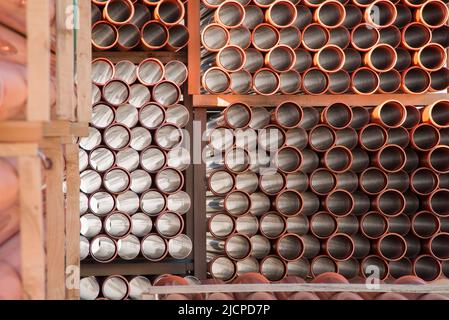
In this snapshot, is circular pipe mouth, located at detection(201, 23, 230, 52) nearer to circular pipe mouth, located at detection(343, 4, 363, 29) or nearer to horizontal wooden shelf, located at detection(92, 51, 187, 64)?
horizontal wooden shelf, located at detection(92, 51, 187, 64)

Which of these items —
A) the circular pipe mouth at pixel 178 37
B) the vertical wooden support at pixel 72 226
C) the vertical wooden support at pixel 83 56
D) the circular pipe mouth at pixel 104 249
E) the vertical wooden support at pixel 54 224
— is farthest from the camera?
the circular pipe mouth at pixel 178 37

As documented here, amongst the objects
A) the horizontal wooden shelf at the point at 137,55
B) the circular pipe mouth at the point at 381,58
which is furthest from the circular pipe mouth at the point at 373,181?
the horizontal wooden shelf at the point at 137,55

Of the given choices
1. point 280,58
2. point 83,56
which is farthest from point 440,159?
point 83,56

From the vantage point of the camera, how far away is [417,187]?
3.43 meters

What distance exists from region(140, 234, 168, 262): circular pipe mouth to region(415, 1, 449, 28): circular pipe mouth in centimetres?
203

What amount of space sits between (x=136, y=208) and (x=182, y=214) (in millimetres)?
271

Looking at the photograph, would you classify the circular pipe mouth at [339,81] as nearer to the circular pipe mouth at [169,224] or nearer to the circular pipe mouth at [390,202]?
the circular pipe mouth at [390,202]

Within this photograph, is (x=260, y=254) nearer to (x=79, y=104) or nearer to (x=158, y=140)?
(x=158, y=140)

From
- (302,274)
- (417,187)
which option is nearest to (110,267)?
(302,274)

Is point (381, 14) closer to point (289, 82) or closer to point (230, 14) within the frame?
point (289, 82)

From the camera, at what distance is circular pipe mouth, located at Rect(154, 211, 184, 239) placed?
130 inches

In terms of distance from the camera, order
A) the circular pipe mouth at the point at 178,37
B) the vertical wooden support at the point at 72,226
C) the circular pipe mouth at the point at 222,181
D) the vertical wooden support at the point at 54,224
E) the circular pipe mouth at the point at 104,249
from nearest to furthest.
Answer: the vertical wooden support at the point at 54,224, the vertical wooden support at the point at 72,226, the circular pipe mouth at the point at 104,249, the circular pipe mouth at the point at 222,181, the circular pipe mouth at the point at 178,37

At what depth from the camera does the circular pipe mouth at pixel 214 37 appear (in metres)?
3.36

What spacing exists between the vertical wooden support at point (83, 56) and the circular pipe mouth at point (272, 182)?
4.84 feet
